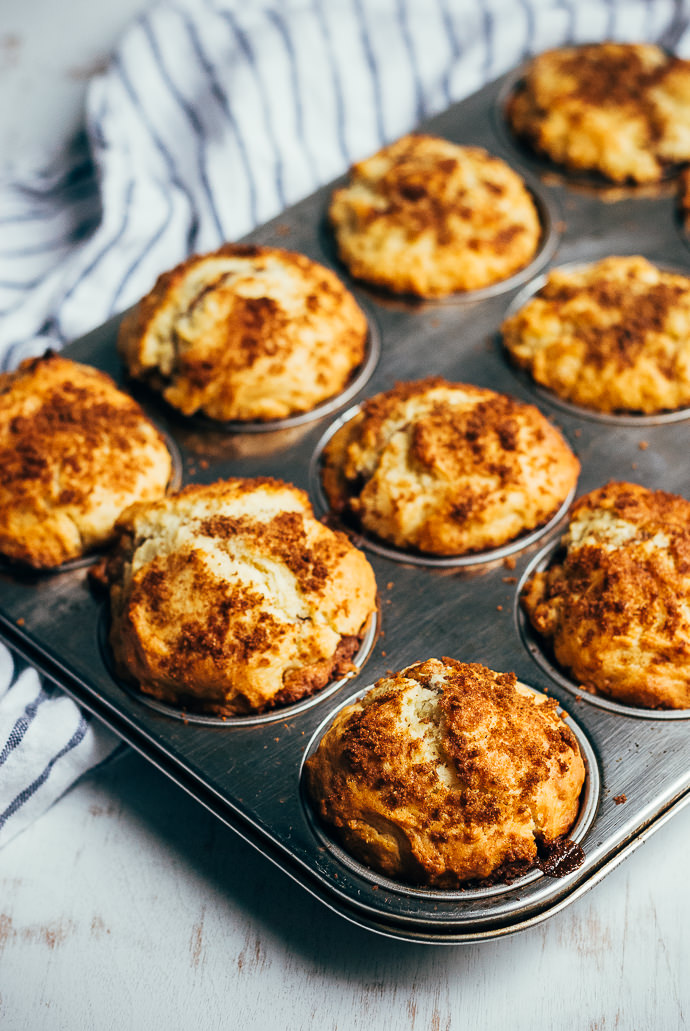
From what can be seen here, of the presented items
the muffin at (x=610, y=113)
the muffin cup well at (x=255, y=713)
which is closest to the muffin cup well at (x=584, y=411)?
the muffin at (x=610, y=113)

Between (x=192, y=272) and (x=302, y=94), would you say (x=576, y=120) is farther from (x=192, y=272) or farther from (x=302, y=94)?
(x=192, y=272)

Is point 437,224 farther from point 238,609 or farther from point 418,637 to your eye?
point 238,609

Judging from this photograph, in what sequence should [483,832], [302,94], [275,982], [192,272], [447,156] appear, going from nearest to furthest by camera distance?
[483,832] < [275,982] < [192,272] < [447,156] < [302,94]

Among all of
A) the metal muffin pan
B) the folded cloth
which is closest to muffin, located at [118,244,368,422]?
the metal muffin pan

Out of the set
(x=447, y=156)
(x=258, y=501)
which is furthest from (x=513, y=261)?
(x=258, y=501)

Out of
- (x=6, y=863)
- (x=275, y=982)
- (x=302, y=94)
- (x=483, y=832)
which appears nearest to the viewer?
(x=483, y=832)

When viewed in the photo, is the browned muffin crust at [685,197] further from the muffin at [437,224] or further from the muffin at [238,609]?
the muffin at [238,609]

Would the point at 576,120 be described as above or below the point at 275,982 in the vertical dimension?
Answer: above
